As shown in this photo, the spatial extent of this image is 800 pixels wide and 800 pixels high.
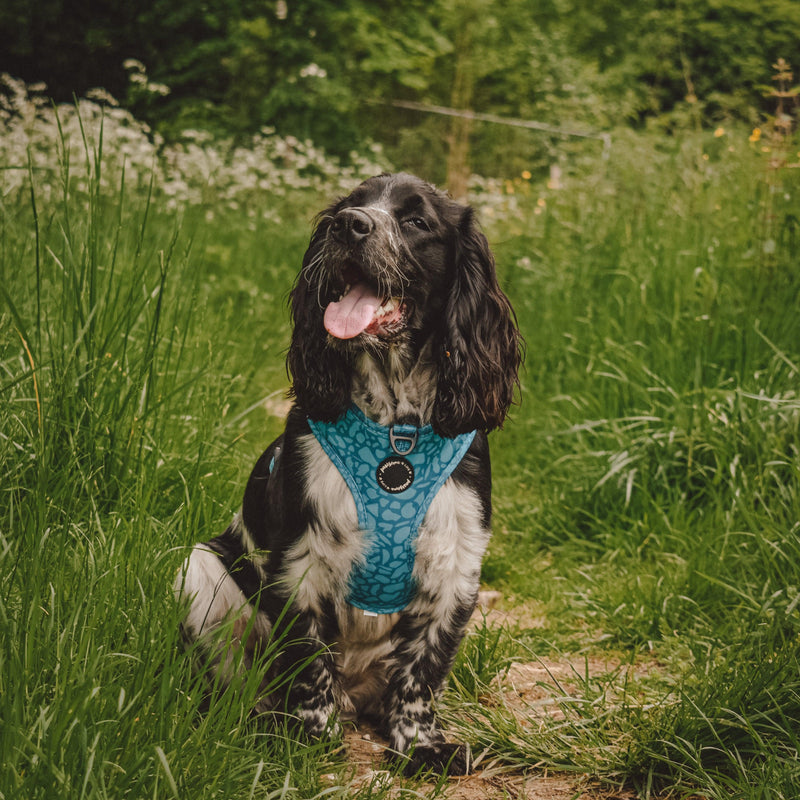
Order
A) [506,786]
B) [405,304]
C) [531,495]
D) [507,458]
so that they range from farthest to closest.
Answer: [507,458] < [531,495] < [405,304] < [506,786]

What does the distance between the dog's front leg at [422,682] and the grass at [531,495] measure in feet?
0.46

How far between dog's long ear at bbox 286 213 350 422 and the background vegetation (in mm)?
461

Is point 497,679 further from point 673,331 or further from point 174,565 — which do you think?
point 673,331

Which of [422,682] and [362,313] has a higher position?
[362,313]

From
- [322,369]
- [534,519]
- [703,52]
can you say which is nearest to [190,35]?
[534,519]

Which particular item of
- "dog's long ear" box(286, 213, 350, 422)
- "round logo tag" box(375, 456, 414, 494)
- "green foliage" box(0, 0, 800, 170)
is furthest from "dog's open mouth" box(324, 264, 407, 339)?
"green foliage" box(0, 0, 800, 170)

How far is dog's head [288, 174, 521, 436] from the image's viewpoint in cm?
261

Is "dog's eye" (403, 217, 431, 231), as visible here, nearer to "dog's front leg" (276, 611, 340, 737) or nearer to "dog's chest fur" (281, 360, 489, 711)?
"dog's chest fur" (281, 360, 489, 711)

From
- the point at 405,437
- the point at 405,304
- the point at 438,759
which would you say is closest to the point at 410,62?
the point at 405,304

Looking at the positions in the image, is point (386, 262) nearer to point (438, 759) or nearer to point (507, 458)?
point (438, 759)

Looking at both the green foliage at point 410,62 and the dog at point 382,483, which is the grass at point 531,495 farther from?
the green foliage at point 410,62

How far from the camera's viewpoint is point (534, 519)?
4.36 metres

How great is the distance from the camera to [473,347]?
275 centimetres

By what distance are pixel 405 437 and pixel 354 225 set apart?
64cm
